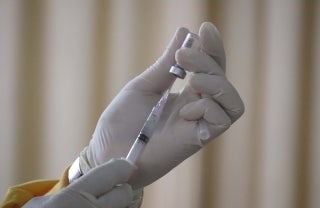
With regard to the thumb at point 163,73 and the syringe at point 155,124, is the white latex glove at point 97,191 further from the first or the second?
the thumb at point 163,73

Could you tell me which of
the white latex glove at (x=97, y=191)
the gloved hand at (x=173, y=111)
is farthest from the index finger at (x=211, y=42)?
the white latex glove at (x=97, y=191)

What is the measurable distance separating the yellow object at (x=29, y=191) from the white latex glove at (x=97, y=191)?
159 mm

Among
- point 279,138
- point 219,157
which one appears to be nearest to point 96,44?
point 219,157

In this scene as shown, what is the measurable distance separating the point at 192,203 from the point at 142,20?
0.58 metres

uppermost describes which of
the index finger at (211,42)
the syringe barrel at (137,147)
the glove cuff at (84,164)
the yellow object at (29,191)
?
the index finger at (211,42)

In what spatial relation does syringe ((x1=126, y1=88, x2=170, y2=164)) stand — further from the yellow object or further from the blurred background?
the blurred background

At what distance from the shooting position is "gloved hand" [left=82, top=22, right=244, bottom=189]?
767mm

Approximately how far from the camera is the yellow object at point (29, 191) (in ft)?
2.97

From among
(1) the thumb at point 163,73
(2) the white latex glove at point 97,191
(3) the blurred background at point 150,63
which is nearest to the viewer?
(2) the white latex glove at point 97,191

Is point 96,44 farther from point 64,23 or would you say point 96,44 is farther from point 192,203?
point 192,203

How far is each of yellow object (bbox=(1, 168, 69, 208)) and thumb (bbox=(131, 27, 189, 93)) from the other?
0.86 ft

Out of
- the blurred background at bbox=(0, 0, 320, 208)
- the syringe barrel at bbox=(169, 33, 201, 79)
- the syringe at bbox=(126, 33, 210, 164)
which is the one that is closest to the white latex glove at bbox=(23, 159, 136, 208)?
the syringe at bbox=(126, 33, 210, 164)

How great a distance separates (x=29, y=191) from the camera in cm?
96

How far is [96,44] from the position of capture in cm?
126
